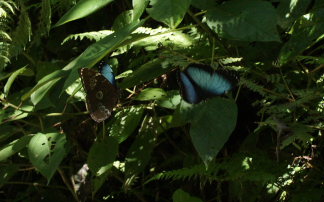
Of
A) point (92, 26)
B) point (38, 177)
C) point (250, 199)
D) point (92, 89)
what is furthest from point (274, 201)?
point (38, 177)

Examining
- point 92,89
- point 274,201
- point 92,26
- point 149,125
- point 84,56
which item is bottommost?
point 274,201

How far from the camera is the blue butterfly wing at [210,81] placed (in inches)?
46.5

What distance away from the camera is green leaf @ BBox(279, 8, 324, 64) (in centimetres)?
123

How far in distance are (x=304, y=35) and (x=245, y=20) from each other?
0.18 meters

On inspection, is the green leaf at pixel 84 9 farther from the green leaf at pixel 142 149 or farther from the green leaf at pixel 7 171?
the green leaf at pixel 7 171

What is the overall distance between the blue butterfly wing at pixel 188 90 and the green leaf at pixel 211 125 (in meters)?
0.03

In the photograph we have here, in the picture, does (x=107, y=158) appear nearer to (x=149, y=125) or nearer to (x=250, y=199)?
(x=149, y=125)

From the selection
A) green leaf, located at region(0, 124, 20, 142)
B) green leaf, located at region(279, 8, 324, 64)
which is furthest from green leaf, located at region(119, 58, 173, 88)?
green leaf, located at region(0, 124, 20, 142)

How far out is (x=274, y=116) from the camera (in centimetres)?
130

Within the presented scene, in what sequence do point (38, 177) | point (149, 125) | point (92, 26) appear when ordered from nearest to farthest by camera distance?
point (149, 125) < point (92, 26) < point (38, 177)

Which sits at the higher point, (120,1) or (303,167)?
(120,1)

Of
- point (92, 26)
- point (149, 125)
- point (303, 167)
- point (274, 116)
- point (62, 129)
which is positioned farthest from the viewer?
point (92, 26)

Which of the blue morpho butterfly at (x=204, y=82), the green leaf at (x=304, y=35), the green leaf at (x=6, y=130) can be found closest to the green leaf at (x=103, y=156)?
the green leaf at (x=6, y=130)

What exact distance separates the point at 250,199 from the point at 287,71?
424mm
